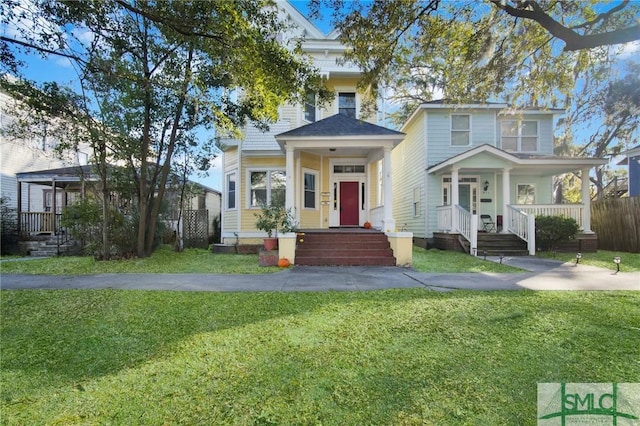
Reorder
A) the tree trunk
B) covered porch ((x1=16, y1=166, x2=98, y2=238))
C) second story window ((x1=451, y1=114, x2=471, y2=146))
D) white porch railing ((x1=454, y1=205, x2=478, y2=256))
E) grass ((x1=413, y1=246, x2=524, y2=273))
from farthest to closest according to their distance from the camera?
1. second story window ((x1=451, y1=114, x2=471, y2=146))
2. covered porch ((x1=16, y1=166, x2=98, y2=238))
3. white porch railing ((x1=454, y1=205, x2=478, y2=256))
4. the tree trunk
5. grass ((x1=413, y1=246, x2=524, y2=273))

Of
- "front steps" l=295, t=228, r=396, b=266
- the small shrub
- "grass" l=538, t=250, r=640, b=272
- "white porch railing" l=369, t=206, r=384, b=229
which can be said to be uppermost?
"white porch railing" l=369, t=206, r=384, b=229

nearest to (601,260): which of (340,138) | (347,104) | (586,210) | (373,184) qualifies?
(586,210)

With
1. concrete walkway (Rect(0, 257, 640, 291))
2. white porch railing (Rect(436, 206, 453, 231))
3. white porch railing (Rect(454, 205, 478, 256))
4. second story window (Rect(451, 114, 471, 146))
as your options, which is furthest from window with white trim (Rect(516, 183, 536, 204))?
concrete walkway (Rect(0, 257, 640, 291))

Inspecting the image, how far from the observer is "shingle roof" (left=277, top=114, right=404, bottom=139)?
10.4 meters

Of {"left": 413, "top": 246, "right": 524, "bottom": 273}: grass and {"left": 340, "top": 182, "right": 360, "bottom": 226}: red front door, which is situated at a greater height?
{"left": 340, "top": 182, "right": 360, "bottom": 226}: red front door

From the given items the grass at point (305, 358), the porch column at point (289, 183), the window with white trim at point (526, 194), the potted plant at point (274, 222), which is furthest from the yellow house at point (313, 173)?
the grass at point (305, 358)

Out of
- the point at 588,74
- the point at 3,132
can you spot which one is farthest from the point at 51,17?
the point at 588,74

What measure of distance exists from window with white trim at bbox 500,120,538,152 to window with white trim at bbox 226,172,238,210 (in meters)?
12.4

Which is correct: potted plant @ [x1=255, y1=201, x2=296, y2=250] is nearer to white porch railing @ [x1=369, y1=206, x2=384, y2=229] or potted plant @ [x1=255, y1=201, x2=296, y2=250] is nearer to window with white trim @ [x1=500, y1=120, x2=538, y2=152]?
white porch railing @ [x1=369, y1=206, x2=384, y2=229]

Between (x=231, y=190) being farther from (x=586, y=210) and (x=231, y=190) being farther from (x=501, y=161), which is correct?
(x=586, y=210)

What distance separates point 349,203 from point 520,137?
8.90 m

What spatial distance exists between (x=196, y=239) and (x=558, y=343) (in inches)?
548

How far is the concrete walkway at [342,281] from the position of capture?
19.9 feet

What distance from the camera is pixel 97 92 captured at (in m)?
8.69
